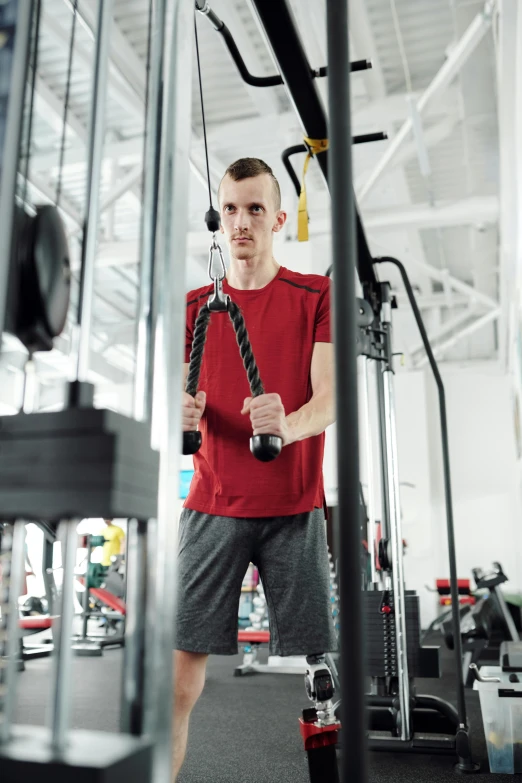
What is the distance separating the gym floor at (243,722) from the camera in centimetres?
239

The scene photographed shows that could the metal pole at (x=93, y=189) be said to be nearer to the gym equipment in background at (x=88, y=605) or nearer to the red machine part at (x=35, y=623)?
the red machine part at (x=35, y=623)

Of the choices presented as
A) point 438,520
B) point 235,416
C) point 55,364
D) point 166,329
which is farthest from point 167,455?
point 55,364

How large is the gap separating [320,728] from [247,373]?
1.01 meters

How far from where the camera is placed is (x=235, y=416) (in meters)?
1.57

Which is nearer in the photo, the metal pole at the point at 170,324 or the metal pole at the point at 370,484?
the metal pole at the point at 170,324

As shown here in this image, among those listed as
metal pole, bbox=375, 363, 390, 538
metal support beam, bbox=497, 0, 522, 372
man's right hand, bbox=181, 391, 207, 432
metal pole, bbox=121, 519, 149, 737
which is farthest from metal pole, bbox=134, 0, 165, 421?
metal support beam, bbox=497, 0, 522, 372

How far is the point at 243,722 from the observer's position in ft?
10.5

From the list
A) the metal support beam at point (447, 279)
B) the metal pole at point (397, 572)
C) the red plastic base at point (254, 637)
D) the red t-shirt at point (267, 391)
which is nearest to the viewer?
the red t-shirt at point (267, 391)

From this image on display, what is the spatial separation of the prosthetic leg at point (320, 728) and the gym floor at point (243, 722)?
2.08 feet

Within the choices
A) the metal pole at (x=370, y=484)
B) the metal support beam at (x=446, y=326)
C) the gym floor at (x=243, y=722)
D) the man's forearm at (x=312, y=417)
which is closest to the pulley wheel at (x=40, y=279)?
the man's forearm at (x=312, y=417)

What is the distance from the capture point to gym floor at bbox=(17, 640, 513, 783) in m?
2.39

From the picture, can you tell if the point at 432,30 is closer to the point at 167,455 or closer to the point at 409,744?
the point at 409,744

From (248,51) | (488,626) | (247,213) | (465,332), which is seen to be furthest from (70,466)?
(465,332)

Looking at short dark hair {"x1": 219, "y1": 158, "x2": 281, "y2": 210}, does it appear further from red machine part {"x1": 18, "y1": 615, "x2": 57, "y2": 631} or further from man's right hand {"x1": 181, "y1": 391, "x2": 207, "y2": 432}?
red machine part {"x1": 18, "y1": 615, "x2": 57, "y2": 631}
